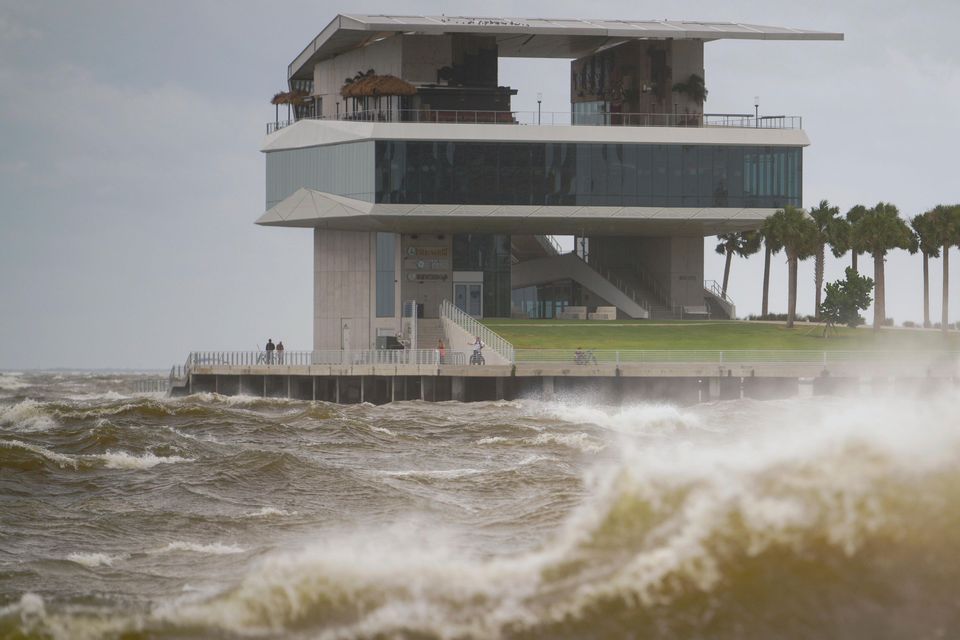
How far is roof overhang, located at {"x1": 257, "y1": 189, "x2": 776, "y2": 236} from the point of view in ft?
217

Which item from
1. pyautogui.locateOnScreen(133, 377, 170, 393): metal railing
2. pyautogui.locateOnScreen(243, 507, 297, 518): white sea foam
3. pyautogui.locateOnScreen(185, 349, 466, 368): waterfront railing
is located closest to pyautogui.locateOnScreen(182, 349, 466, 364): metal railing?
pyautogui.locateOnScreen(185, 349, 466, 368): waterfront railing

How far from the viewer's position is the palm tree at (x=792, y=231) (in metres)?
66.8

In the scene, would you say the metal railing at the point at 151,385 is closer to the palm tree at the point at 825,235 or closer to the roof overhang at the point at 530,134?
the roof overhang at the point at 530,134

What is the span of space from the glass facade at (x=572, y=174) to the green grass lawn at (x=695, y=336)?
6.08 m

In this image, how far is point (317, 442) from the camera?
101 feet

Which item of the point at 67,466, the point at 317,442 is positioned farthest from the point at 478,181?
the point at 67,466

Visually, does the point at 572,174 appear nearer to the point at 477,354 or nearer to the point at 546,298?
the point at 546,298

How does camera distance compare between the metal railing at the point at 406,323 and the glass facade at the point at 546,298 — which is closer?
the metal railing at the point at 406,323

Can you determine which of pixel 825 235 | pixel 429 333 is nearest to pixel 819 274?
pixel 825 235

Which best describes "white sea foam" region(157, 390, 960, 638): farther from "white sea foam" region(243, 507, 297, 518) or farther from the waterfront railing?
the waterfront railing

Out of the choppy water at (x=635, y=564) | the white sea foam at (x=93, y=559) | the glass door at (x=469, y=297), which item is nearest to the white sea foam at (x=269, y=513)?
the choppy water at (x=635, y=564)

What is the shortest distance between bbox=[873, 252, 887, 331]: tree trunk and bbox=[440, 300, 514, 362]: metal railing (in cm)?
2006

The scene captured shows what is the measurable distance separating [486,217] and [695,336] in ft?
38.4

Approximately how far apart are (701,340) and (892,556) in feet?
177
